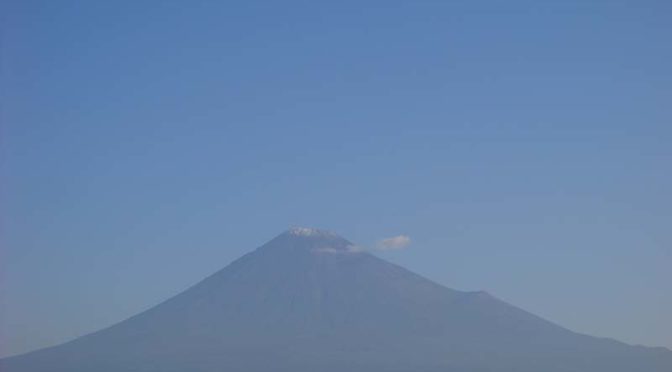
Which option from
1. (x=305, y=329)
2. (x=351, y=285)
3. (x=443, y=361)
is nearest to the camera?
(x=443, y=361)

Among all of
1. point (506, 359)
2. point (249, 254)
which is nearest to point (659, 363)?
point (506, 359)

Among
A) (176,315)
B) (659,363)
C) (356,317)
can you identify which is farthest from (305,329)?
(659,363)

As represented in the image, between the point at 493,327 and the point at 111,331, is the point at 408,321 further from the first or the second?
the point at 111,331

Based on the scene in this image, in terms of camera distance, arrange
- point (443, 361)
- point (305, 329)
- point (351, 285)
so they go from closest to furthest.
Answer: point (443, 361) < point (305, 329) < point (351, 285)

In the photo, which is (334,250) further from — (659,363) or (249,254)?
(659,363)

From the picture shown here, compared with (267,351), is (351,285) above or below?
above

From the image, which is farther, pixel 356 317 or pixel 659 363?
pixel 356 317
